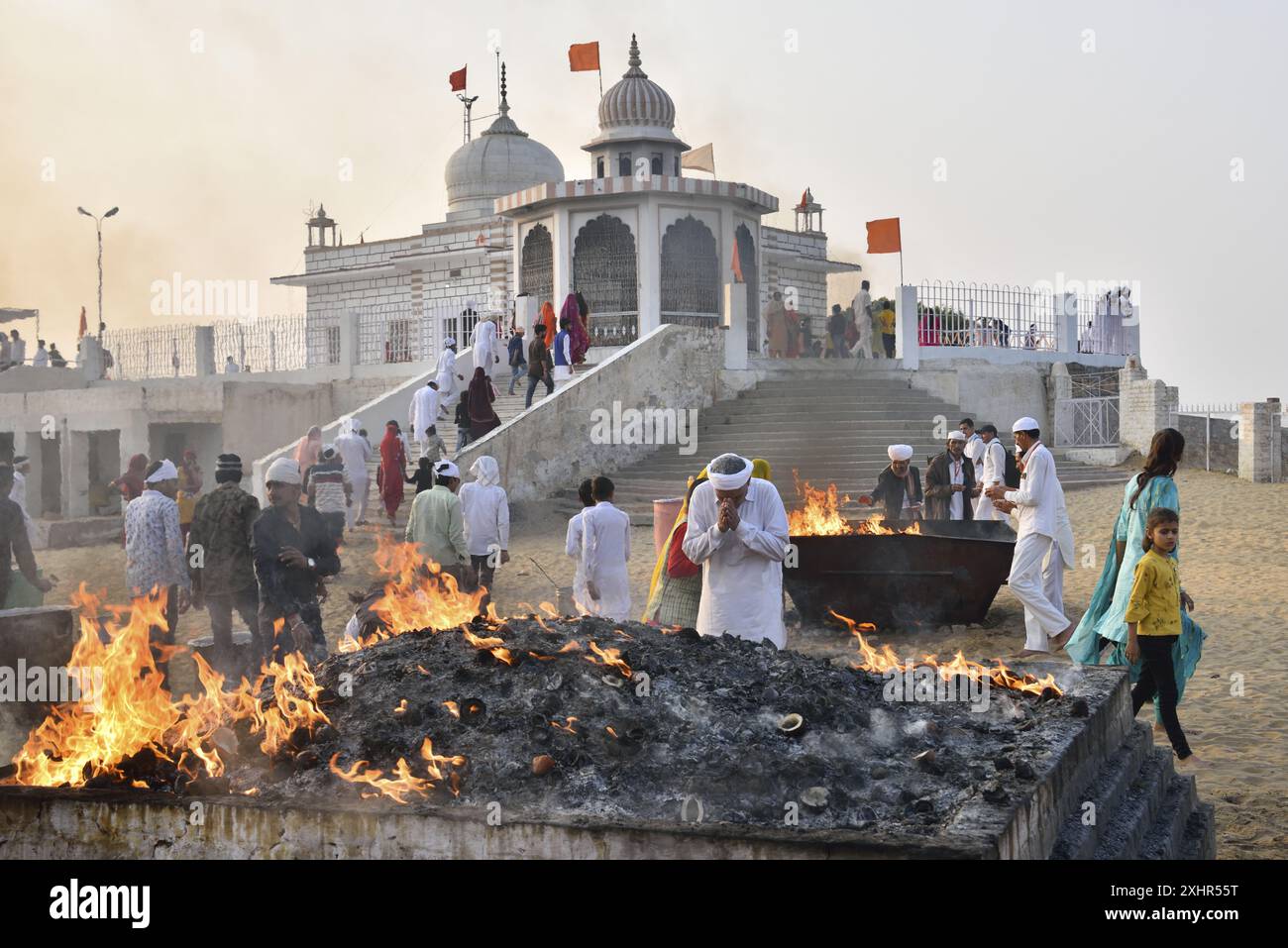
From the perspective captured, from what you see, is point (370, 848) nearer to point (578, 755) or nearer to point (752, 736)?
point (578, 755)

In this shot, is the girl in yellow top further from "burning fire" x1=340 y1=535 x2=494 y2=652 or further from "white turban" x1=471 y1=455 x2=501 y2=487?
"white turban" x1=471 y1=455 x2=501 y2=487

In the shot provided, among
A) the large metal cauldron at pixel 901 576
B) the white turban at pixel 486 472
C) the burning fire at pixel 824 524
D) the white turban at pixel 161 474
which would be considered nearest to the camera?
the white turban at pixel 161 474

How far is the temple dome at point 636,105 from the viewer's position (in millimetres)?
27219

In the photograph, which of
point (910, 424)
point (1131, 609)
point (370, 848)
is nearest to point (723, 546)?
point (1131, 609)

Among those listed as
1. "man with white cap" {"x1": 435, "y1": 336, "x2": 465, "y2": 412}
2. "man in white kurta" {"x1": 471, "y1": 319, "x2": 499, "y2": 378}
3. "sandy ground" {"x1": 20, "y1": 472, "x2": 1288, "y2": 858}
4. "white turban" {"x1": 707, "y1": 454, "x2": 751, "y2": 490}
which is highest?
"man in white kurta" {"x1": 471, "y1": 319, "x2": 499, "y2": 378}

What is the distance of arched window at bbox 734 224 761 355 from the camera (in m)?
26.3

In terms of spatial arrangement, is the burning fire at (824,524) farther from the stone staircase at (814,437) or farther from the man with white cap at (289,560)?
the man with white cap at (289,560)

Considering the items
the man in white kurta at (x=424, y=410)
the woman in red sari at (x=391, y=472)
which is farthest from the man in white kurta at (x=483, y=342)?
the woman in red sari at (x=391, y=472)

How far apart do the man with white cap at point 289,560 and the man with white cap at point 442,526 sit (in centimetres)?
139

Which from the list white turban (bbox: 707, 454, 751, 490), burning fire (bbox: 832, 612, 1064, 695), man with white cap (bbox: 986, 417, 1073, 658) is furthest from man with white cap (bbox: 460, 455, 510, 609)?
burning fire (bbox: 832, 612, 1064, 695)

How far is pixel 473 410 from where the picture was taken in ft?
58.0

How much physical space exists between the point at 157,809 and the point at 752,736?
217 centimetres

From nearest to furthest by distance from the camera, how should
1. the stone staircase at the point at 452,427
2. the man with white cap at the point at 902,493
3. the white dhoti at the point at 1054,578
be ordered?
the white dhoti at the point at 1054,578 → the man with white cap at the point at 902,493 → the stone staircase at the point at 452,427

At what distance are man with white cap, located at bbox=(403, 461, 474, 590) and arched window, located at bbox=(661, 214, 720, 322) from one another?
16370 mm
